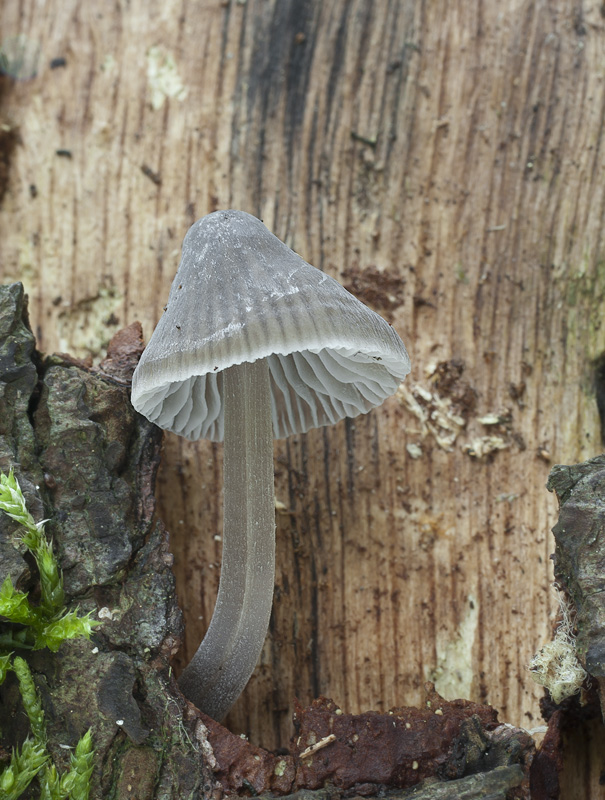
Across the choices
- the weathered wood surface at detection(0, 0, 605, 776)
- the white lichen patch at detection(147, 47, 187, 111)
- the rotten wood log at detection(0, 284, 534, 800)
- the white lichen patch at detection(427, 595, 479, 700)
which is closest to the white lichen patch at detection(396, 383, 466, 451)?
the weathered wood surface at detection(0, 0, 605, 776)

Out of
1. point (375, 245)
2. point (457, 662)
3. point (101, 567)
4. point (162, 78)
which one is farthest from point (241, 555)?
point (162, 78)

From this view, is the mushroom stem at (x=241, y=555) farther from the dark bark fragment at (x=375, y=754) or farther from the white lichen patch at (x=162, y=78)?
the white lichen patch at (x=162, y=78)

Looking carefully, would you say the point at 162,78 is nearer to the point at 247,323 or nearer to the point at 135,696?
the point at 247,323

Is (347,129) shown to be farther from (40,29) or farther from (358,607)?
(358,607)

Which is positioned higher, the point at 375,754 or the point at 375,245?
the point at 375,245

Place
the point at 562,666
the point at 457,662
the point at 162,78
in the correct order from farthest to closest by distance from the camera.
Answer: the point at 162,78 → the point at 457,662 → the point at 562,666

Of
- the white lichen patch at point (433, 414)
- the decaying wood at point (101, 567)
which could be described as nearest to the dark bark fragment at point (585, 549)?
the white lichen patch at point (433, 414)
